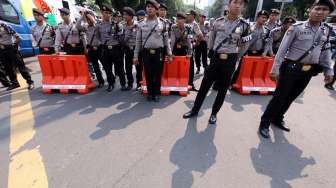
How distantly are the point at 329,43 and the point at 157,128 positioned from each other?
2.73 m

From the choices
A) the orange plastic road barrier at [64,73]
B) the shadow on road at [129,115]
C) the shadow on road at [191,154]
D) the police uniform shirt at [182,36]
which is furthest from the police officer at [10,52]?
the shadow on road at [191,154]

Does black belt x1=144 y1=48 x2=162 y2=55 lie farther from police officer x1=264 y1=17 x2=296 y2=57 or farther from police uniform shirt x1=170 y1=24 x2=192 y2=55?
police officer x1=264 y1=17 x2=296 y2=57

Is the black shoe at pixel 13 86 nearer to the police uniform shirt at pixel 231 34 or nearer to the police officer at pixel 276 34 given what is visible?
the police uniform shirt at pixel 231 34

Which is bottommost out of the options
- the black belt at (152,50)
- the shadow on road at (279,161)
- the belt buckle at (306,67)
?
the shadow on road at (279,161)

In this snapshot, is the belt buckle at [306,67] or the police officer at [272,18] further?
the police officer at [272,18]

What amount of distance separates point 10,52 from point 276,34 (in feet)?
21.6

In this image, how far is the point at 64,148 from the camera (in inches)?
111

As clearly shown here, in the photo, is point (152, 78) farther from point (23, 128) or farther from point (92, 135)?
point (23, 128)

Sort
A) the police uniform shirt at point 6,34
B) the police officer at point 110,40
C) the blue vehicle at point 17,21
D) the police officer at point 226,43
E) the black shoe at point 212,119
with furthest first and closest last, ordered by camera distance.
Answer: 1. the blue vehicle at point 17,21
2. the police officer at point 110,40
3. the police uniform shirt at point 6,34
4. the black shoe at point 212,119
5. the police officer at point 226,43

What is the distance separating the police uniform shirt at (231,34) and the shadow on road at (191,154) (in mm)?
1329

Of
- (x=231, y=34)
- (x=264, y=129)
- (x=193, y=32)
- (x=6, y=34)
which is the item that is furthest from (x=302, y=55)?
(x=6, y=34)

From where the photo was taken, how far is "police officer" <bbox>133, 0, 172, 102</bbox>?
3.98m

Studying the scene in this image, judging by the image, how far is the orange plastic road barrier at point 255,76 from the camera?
200 inches

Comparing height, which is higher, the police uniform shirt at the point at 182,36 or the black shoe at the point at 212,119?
the police uniform shirt at the point at 182,36
